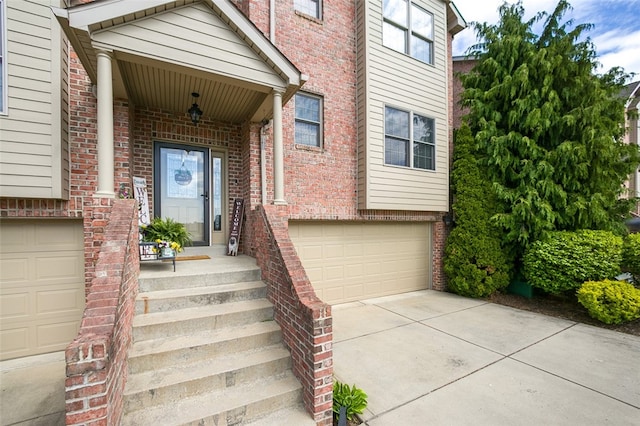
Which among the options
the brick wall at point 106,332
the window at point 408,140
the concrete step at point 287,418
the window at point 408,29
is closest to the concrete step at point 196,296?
the brick wall at point 106,332

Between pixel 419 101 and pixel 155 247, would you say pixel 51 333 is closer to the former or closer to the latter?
pixel 155 247

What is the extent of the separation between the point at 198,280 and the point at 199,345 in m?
0.93

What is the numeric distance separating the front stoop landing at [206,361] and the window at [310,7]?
551 centimetres

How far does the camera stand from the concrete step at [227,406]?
220 centimetres

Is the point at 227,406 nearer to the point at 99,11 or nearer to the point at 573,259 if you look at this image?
the point at 99,11

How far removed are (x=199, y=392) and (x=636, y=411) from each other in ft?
13.4

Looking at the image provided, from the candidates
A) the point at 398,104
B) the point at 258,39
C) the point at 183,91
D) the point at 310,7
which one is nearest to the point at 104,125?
the point at 183,91

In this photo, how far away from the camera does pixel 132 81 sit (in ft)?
12.5

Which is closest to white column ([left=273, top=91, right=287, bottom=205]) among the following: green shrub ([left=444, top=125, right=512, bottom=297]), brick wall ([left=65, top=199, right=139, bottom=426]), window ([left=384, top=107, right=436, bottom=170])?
brick wall ([left=65, top=199, right=139, bottom=426])

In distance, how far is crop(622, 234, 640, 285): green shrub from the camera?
549 centimetres

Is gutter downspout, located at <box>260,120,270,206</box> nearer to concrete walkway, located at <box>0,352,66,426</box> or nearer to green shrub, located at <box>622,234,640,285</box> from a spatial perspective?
concrete walkway, located at <box>0,352,66,426</box>

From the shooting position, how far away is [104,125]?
2949 mm

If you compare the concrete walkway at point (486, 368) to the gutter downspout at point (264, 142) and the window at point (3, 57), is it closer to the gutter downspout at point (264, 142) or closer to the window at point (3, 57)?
the gutter downspout at point (264, 142)

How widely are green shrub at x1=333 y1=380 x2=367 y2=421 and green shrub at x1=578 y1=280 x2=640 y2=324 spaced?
496cm
